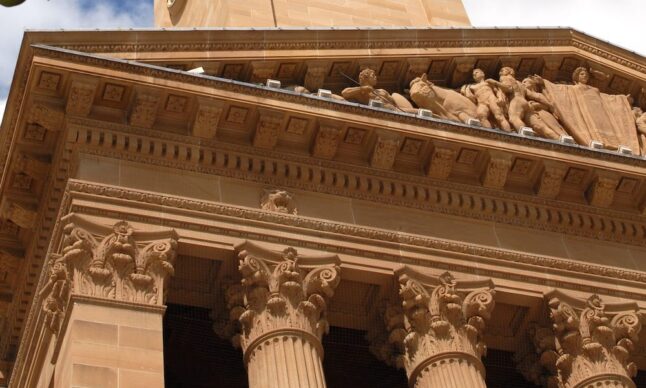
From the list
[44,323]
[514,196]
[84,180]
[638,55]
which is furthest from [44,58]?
[638,55]

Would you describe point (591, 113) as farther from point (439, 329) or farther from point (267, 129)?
point (267, 129)

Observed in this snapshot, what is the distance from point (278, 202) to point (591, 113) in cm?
811

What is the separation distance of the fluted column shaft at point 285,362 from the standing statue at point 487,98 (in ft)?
23.1

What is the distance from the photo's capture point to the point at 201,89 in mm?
25438

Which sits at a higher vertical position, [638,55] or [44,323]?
[638,55]

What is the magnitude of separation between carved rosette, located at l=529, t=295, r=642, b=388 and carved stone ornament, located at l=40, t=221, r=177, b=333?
6.98 metres

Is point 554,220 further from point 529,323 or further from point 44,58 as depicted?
point 44,58

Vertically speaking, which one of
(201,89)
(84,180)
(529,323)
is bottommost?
(529,323)

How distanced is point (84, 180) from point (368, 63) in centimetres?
694

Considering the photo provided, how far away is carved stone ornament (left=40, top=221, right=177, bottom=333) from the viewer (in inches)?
903

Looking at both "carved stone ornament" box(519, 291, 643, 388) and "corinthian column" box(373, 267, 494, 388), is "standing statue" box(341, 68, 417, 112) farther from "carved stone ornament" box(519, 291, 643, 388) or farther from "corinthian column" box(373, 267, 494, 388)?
"carved stone ornament" box(519, 291, 643, 388)

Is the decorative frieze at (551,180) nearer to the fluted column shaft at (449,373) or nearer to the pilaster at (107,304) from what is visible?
the fluted column shaft at (449,373)

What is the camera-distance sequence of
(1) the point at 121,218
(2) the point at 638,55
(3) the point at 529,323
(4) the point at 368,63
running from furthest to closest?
(2) the point at 638,55 → (4) the point at 368,63 → (3) the point at 529,323 → (1) the point at 121,218

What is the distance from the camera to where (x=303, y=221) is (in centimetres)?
2533
